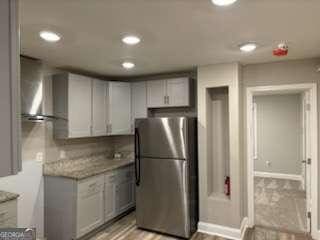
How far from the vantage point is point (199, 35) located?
85.1 inches

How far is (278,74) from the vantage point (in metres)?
3.21

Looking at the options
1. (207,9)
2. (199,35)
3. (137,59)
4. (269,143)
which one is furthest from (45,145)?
(269,143)

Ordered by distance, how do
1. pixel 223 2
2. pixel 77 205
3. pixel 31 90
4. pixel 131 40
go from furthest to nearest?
pixel 77 205, pixel 31 90, pixel 131 40, pixel 223 2

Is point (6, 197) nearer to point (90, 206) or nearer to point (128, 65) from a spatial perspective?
→ point (90, 206)

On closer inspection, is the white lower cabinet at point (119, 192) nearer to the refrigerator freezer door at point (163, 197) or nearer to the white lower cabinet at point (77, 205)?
the white lower cabinet at point (77, 205)

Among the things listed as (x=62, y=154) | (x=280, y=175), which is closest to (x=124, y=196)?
(x=62, y=154)

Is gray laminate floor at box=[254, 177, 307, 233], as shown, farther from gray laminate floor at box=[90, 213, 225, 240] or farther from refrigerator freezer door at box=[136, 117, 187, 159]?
refrigerator freezer door at box=[136, 117, 187, 159]

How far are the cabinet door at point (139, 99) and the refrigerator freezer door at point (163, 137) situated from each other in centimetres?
57

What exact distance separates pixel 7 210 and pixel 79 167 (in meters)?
1.34

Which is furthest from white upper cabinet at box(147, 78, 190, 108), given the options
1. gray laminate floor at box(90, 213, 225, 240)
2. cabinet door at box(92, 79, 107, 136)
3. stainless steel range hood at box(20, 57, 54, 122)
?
gray laminate floor at box(90, 213, 225, 240)

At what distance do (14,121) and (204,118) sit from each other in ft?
9.40

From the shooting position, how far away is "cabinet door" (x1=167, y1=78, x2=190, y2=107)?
11.9ft

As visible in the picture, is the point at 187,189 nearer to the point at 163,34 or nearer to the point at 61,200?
the point at 61,200

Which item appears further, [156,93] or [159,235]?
[156,93]
